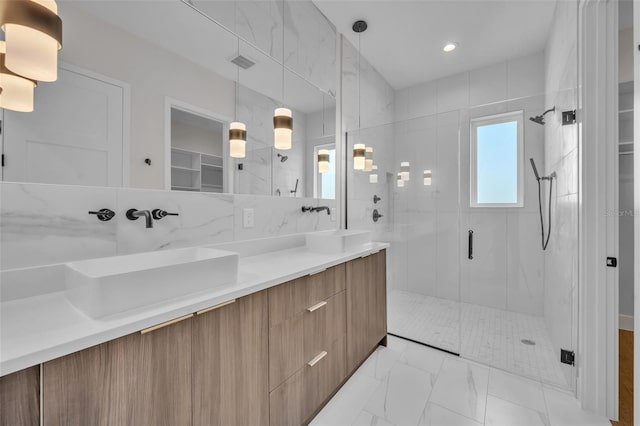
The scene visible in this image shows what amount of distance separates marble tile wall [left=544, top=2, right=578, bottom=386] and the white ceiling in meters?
0.26

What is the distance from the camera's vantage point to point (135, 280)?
75 centimetres

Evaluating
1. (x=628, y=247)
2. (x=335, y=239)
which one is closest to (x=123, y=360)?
(x=335, y=239)

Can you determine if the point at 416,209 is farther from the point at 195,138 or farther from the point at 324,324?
the point at 195,138

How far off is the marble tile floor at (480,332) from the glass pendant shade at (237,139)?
78.2 inches

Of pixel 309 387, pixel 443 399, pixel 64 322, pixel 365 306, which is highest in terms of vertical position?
pixel 64 322

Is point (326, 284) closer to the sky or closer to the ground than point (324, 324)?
closer to the sky

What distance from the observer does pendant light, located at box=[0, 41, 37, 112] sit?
0.82 m

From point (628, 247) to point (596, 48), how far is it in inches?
78.4

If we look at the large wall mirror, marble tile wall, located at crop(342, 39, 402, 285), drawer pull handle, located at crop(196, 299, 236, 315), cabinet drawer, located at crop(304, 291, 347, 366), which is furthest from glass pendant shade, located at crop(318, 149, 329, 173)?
drawer pull handle, located at crop(196, 299, 236, 315)

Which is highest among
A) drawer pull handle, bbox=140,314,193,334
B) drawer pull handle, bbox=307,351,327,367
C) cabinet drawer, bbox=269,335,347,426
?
drawer pull handle, bbox=140,314,193,334

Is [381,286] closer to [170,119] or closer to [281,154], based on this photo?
[281,154]

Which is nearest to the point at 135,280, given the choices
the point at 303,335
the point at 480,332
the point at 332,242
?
the point at 303,335

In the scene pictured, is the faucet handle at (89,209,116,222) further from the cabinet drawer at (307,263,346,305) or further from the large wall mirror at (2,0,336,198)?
the cabinet drawer at (307,263,346,305)

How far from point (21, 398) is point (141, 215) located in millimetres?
691
